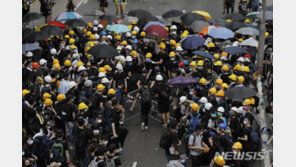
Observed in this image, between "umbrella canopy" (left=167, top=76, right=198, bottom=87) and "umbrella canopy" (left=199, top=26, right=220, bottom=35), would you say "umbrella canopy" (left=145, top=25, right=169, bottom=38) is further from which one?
"umbrella canopy" (left=167, top=76, right=198, bottom=87)

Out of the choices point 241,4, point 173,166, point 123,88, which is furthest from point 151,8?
point 173,166

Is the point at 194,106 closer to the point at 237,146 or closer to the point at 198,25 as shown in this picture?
the point at 237,146

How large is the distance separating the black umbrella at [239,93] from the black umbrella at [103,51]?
4.85 meters

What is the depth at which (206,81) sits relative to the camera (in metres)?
15.0

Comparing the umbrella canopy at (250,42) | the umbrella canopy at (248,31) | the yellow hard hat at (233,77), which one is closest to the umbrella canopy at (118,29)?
the umbrella canopy at (248,31)

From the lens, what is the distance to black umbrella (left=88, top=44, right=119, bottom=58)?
650 inches

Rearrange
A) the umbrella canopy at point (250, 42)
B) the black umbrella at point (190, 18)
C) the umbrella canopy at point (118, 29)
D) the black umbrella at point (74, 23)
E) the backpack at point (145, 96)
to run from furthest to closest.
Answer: the black umbrella at point (190, 18) → the black umbrella at point (74, 23) → the umbrella canopy at point (118, 29) → the umbrella canopy at point (250, 42) → the backpack at point (145, 96)

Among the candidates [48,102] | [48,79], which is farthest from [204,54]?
[48,102]

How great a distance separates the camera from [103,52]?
16.6 m

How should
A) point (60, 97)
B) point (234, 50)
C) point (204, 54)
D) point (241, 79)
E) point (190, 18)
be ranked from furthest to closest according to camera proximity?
point (190, 18)
point (234, 50)
point (204, 54)
point (241, 79)
point (60, 97)

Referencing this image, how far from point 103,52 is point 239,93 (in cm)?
547

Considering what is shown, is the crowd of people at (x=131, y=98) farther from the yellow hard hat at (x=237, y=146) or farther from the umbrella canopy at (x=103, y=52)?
the umbrella canopy at (x=103, y=52)

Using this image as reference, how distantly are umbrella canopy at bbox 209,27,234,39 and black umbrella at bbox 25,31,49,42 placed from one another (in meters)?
6.68

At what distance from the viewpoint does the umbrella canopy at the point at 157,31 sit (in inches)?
755
